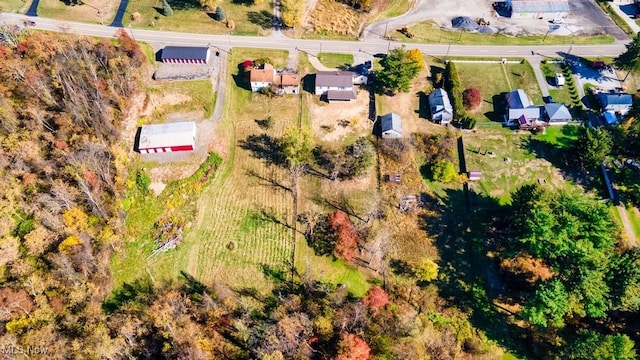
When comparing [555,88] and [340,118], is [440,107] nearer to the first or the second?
[340,118]

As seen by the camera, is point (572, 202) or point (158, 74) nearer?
point (572, 202)

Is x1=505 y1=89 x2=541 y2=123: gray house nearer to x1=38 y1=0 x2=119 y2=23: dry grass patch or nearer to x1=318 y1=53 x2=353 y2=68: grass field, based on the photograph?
x1=318 y1=53 x2=353 y2=68: grass field

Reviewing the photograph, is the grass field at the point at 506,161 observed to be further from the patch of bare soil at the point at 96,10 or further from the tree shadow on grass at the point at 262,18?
the patch of bare soil at the point at 96,10

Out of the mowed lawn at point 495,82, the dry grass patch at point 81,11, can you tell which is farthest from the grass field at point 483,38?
the dry grass patch at point 81,11

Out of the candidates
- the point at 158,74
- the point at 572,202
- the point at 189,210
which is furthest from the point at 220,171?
the point at 572,202

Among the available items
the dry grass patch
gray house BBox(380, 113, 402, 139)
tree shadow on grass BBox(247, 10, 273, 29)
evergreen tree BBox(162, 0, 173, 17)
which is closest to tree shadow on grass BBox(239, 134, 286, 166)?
gray house BBox(380, 113, 402, 139)

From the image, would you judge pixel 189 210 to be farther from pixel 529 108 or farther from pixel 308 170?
pixel 529 108
